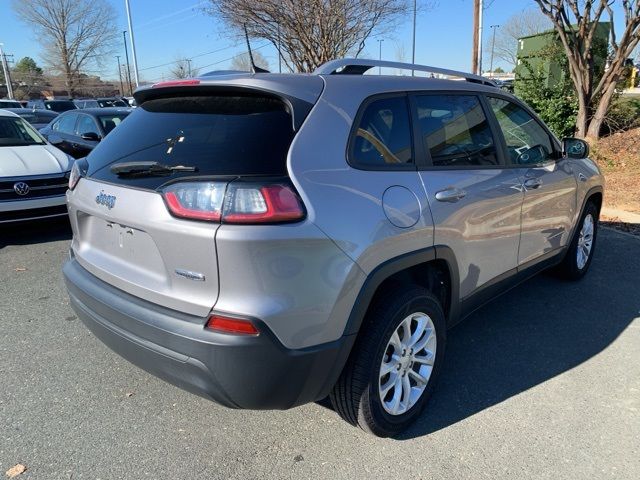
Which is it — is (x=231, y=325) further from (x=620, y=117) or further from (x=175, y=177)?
(x=620, y=117)

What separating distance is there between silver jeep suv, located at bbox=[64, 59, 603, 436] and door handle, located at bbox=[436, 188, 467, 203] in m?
0.01

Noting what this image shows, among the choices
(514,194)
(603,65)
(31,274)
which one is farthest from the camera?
(603,65)

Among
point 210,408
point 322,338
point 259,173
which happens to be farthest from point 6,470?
point 259,173

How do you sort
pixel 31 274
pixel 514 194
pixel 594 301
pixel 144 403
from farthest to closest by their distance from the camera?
1. pixel 31 274
2. pixel 594 301
3. pixel 514 194
4. pixel 144 403

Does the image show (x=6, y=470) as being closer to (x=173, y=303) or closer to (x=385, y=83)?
(x=173, y=303)

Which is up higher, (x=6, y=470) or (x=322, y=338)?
(x=322, y=338)

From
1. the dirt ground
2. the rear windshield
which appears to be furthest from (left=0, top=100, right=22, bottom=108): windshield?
the rear windshield

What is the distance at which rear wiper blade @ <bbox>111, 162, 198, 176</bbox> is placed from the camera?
2264 mm

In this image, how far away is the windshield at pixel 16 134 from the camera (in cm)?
677

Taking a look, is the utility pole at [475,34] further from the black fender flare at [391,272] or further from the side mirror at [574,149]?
the black fender flare at [391,272]

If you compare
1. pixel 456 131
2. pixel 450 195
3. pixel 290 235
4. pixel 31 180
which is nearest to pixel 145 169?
pixel 290 235

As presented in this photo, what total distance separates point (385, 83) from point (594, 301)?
3.00 metres

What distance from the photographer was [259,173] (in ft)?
6.93

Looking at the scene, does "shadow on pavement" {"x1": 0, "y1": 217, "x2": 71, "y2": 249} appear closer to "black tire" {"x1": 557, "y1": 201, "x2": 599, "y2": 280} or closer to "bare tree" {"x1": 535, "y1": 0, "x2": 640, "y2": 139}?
"black tire" {"x1": 557, "y1": 201, "x2": 599, "y2": 280}
